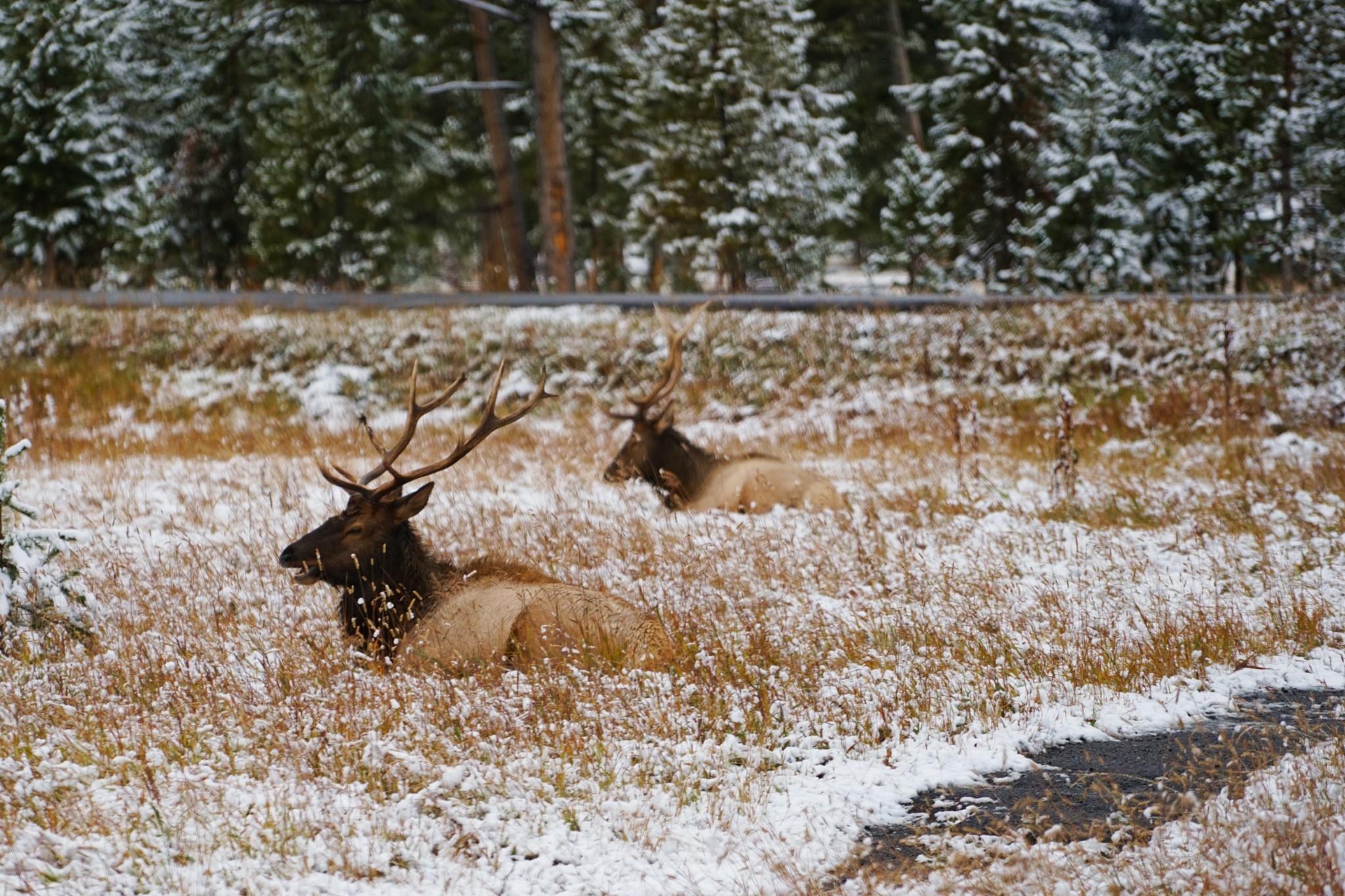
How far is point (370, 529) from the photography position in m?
6.03

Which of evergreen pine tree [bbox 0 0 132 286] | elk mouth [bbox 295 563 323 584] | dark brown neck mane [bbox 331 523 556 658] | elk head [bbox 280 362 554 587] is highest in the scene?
evergreen pine tree [bbox 0 0 132 286]

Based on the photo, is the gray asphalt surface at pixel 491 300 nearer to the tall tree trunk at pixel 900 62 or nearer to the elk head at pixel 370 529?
the elk head at pixel 370 529

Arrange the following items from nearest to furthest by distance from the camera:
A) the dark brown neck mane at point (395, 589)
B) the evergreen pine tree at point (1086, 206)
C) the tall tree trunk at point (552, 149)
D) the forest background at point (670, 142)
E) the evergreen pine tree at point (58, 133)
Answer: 1. the dark brown neck mane at point (395, 589)
2. the tall tree trunk at point (552, 149)
3. the forest background at point (670, 142)
4. the evergreen pine tree at point (1086, 206)
5. the evergreen pine tree at point (58, 133)

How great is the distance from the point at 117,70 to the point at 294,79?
4.18m

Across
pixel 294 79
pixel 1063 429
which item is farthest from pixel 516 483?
pixel 294 79

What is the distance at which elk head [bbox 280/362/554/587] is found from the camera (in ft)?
19.3

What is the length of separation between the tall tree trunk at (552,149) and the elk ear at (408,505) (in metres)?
15.0

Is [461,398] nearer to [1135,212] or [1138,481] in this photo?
[1138,481]

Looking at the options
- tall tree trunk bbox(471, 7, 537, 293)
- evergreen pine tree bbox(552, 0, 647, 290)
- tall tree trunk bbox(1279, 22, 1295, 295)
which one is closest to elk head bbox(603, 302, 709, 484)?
evergreen pine tree bbox(552, 0, 647, 290)

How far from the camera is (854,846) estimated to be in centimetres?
383

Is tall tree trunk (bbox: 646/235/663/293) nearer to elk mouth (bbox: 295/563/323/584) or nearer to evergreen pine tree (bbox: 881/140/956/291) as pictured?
evergreen pine tree (bbox: 881/140/956/291)

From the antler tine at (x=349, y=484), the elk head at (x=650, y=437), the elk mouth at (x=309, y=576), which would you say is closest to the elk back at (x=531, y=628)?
the elk mouth at (x=309, y=576)

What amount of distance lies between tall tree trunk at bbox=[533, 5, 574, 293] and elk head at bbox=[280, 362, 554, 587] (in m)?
15.0

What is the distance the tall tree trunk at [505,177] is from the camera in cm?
2359
